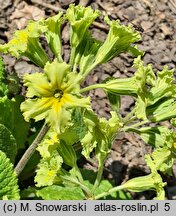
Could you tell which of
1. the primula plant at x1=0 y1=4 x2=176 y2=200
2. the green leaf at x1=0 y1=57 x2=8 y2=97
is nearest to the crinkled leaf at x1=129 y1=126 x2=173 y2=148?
the primula plant at x1=0 y1=4 x2=176 y2=200

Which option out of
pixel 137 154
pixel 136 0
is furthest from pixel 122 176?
pixel 136 0

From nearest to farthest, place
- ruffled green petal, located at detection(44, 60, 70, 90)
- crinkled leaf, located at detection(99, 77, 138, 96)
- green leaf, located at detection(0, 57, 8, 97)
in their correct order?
1. ruffled green petal, located at detection(44, 60, 70, 90)
2. crinkled leaf, located at detection(99, 77, 138, 96)
3. green leaf, located at detection(0, 57, 8, 97)

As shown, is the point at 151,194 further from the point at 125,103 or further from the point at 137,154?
the point at 125,103

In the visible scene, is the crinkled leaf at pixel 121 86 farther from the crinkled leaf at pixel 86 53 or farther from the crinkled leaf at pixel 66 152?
the crinkled leaf at pixel 66 152

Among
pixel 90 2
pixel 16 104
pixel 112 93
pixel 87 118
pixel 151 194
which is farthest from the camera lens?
pixel 90 2

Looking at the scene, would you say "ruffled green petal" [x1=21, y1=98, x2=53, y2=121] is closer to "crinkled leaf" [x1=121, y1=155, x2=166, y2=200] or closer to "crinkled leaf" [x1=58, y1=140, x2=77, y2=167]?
"crinkled leaf" [x1=58, y1=140, x2=77, y2=167]

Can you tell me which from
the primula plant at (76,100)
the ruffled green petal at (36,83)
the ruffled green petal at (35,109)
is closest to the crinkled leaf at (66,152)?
the primula plant at (76,100)
